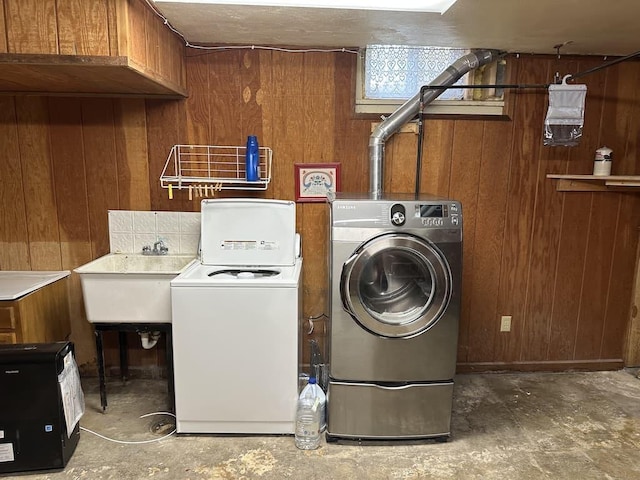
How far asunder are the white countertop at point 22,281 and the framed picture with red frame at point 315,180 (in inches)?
58.7

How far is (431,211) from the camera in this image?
207cm

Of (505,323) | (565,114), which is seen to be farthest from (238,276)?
(565,114)

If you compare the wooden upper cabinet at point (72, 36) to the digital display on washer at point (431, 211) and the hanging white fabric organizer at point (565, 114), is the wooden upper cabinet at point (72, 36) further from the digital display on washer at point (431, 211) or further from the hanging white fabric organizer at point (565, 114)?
the hanging white fabric organizer at point (565, 114)

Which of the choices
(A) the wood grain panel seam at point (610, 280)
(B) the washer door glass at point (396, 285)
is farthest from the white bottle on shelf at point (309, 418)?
(A) the wood grain panel seam at point (610, 280)

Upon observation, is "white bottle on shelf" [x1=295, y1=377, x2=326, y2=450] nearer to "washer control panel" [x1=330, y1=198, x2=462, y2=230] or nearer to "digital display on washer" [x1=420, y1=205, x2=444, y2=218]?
Result: "washer control panel" [x1=330, y1=198, x2=462, y2=230]

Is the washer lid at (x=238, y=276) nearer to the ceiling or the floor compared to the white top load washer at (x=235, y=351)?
nearer to the ceiling

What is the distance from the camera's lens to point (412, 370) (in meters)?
2.18

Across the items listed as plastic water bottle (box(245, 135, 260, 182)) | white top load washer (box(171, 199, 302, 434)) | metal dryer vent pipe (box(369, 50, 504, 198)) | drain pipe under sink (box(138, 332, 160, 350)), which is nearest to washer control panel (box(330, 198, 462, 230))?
white top load washer (box(171, 199, 302, 434))

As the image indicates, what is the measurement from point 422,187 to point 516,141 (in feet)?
2.12

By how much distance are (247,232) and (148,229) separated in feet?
2.10

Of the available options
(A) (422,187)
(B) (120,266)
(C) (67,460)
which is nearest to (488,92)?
(A) (422,187)

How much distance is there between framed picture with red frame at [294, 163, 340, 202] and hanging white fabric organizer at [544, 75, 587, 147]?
125 cm

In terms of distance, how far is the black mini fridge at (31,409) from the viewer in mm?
1937

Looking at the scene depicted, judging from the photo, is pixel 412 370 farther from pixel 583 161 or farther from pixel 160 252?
pixel 583 161
